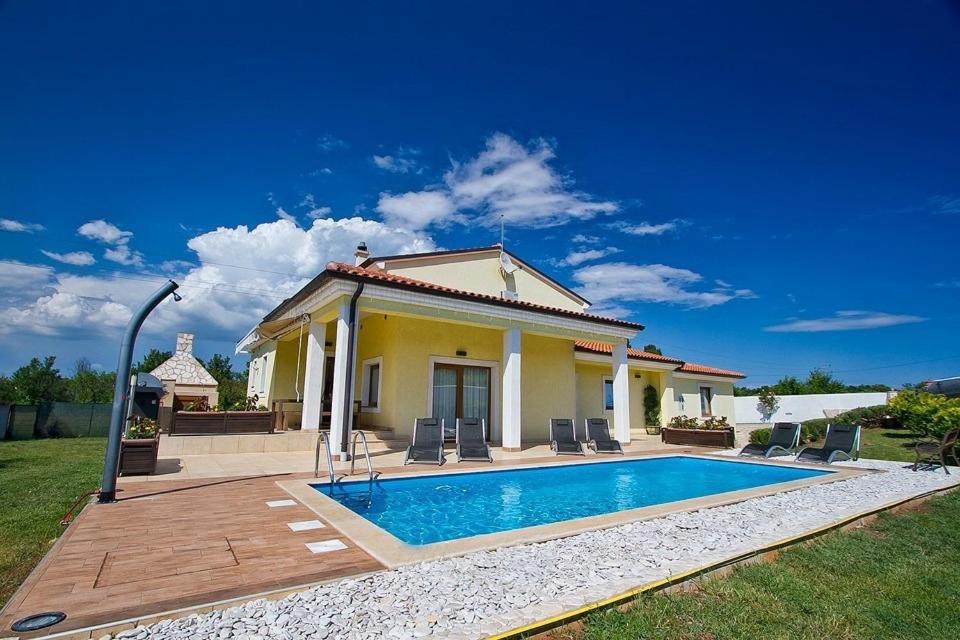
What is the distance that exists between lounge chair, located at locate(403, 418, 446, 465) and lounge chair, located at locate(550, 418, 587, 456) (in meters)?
4.20

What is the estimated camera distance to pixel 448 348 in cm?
1766

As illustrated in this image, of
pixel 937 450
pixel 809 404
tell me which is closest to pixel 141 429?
pixel 937 450

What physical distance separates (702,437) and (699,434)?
16 centimetres

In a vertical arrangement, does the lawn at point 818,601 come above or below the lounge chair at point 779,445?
below

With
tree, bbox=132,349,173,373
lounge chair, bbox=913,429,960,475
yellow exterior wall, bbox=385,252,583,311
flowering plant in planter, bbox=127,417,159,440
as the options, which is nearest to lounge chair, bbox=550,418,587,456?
yellow exterior wall, bbox=385,252,583,311

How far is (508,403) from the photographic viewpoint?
15.6 metres

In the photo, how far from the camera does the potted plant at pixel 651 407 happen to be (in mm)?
25000

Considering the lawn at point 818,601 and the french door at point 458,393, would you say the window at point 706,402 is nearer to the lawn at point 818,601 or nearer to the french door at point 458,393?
the french door at point 458,393

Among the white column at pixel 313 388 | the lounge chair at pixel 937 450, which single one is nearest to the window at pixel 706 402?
the lounge chair at pixel 937 450

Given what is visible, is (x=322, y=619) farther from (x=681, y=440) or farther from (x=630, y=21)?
(x=681, y=440)

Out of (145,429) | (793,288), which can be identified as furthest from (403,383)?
(793,288)

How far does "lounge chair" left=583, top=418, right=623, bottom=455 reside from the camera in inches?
625

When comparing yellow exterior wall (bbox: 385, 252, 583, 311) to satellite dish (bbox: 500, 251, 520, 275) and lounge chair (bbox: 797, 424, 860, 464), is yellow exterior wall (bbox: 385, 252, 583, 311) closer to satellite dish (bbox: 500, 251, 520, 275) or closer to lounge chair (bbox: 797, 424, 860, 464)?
satellite dish (bbox: 500, 251, 520, 275)

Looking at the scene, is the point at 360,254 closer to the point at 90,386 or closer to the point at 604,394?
the point at 604,394
